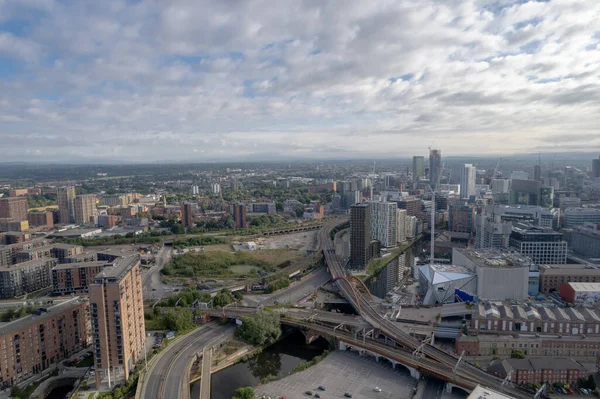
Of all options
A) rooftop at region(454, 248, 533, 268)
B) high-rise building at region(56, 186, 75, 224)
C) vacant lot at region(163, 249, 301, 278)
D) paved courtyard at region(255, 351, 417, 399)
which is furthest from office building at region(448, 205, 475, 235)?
high-rise building at region(56, 186, 75, 224)

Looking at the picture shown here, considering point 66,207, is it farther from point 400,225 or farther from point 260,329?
point 260,329

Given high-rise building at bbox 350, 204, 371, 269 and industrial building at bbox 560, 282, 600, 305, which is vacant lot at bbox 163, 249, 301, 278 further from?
industrial building at bbox 560, 282, 600, 305

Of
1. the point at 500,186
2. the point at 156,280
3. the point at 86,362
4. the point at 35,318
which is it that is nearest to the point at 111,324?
the point at 86,362

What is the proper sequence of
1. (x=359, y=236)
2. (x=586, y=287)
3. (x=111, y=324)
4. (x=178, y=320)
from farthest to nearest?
(x=359, y=236)
(x=586, y=287)
(x=178, y=320)
(x=111, y=324)

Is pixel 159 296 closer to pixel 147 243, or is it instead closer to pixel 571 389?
pixel 147 243

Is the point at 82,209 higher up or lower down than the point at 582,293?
higher up

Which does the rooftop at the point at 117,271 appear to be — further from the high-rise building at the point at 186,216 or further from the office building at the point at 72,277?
the high-rise building at the point at 186,216
